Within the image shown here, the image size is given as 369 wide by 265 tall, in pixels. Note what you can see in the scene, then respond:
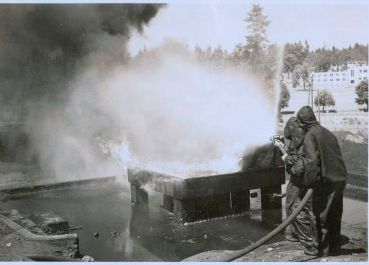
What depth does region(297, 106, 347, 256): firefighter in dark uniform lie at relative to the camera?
424 cm

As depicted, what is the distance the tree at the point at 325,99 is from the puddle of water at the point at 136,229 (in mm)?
4633

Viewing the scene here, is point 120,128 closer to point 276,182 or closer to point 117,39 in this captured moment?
point 117,39

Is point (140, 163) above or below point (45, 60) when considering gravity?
below

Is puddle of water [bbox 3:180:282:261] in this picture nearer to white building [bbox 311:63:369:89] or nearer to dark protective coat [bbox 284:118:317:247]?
dark protective coat [bbox 284:118:317:247]

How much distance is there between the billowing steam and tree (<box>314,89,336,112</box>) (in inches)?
58.4

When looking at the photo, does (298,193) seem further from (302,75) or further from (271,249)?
(302,75)

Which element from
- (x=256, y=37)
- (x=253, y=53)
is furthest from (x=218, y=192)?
(x=253, y=53)

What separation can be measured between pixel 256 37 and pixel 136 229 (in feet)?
15.2

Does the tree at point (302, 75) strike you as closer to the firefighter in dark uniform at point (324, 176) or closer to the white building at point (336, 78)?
the white building at point (336, 78)

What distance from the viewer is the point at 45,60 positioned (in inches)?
457

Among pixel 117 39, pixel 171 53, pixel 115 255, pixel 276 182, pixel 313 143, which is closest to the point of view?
pixel 313 143

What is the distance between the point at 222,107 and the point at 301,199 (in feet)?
15.2

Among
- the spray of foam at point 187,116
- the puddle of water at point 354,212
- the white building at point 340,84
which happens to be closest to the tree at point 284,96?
the white building at point 340,84

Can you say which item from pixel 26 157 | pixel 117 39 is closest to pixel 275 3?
pixel 117 39
